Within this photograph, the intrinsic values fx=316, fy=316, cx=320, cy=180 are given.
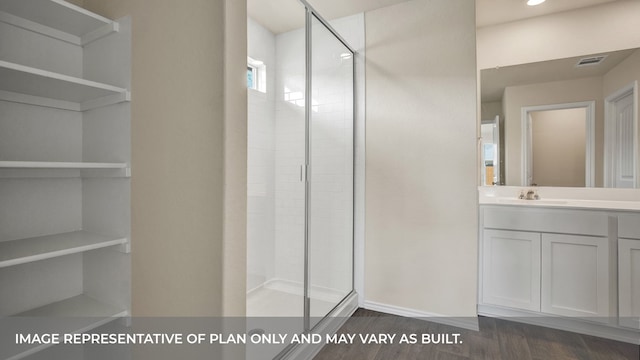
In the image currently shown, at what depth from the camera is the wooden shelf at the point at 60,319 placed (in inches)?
48.0

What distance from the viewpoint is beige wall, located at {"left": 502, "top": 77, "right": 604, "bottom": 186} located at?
244cm

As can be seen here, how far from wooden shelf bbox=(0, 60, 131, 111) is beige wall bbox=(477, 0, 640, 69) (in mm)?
2722

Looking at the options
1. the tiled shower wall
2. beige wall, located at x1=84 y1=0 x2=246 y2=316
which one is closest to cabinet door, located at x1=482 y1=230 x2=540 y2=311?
the tiled shower wall

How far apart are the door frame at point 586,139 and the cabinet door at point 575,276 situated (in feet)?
2.06

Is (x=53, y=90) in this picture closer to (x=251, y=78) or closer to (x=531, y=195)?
(x=251, y=78)

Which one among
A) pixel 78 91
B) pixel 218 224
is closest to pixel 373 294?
pixel 218 224

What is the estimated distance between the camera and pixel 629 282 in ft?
6.47

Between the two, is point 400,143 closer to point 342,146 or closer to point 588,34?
point 342,146

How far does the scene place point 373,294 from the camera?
2557 millimetres

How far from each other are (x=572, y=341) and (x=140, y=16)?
10.1ft

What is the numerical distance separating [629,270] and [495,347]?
0.96 meters

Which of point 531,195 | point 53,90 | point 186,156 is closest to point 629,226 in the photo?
point 531,195

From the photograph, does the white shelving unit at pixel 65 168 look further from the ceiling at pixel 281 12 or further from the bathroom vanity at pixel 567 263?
the bathroom vanity at pixel 567 263

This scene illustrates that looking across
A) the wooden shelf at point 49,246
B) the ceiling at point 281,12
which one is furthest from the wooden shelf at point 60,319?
the ceiling at point 281,12
